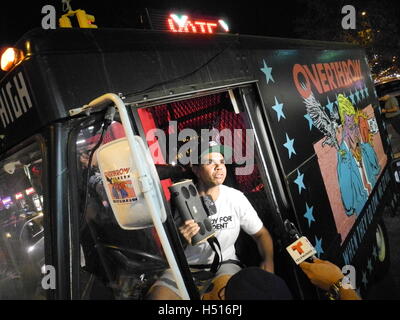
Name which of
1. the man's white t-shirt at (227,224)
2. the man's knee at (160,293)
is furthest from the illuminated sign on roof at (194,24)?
the man's knee at (160,293)

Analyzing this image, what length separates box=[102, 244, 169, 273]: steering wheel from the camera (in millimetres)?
1874

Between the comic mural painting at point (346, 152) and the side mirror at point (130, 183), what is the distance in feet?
7.36

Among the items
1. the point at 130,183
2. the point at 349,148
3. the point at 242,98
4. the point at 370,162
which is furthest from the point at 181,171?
the point at 370,162

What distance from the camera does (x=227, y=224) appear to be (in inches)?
110

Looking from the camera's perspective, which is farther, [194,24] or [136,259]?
[194,24]

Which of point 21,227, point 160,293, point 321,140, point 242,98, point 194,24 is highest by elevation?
point 194,24

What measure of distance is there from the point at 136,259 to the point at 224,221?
3.45 feet

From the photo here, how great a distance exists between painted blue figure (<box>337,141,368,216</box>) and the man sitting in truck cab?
1.14 meters

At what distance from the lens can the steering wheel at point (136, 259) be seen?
6.15ft

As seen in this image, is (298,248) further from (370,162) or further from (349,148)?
(370,162)

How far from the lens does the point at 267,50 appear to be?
285cm

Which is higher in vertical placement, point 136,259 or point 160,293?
point 136,259

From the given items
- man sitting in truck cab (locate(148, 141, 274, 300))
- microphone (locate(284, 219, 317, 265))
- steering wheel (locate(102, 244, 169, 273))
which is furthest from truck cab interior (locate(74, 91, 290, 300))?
microphone (locate(284, 219, 317, 265))

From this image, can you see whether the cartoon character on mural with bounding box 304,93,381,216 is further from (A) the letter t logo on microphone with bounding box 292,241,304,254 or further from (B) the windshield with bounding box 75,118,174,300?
(B) the windshield with bounding box 75,118,174,300
